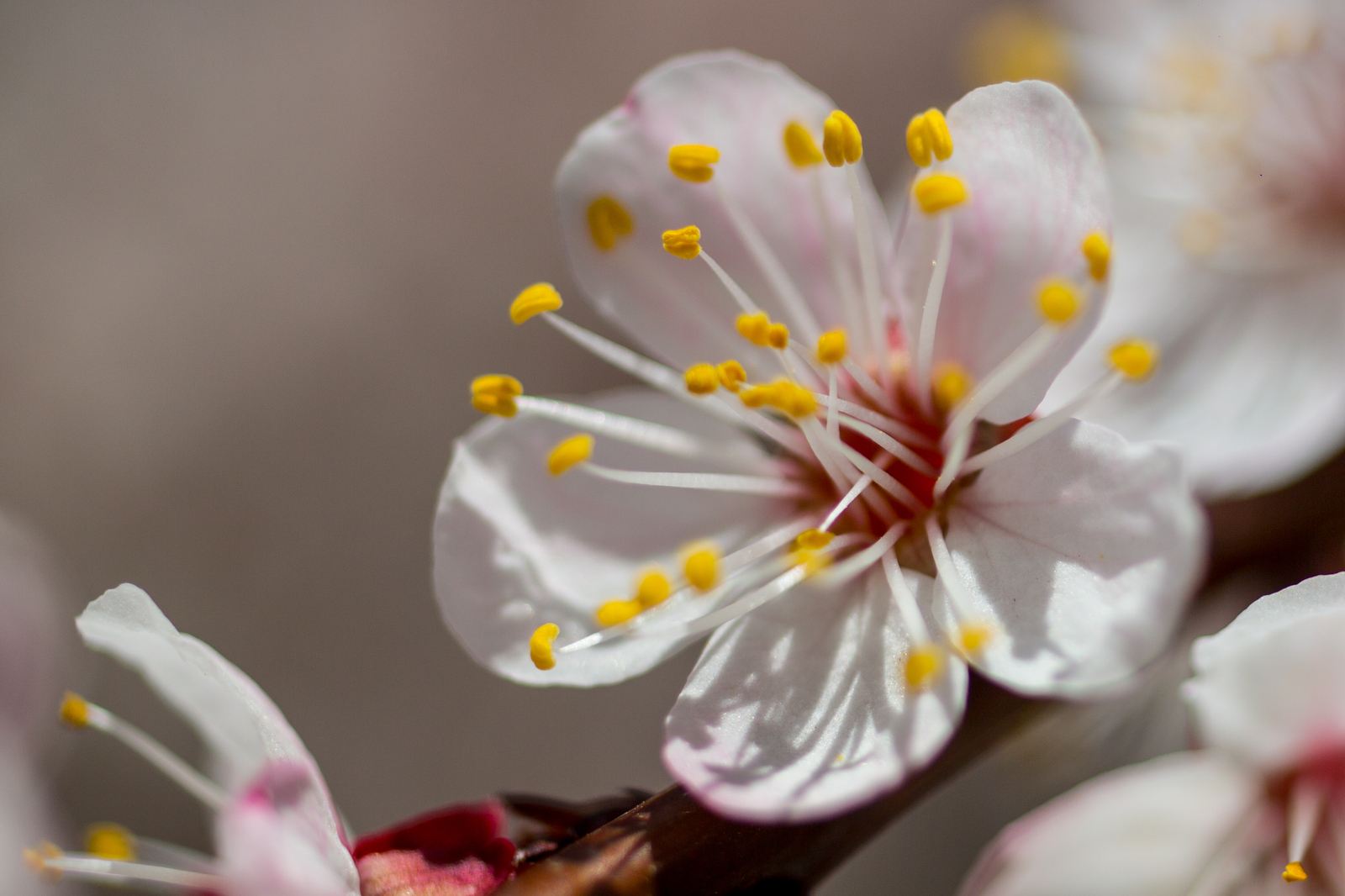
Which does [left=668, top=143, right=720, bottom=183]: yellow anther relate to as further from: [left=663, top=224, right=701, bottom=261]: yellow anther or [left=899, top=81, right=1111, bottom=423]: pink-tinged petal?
[left=899, top=81, right=1111, bottom=423]: pink-tinged petal

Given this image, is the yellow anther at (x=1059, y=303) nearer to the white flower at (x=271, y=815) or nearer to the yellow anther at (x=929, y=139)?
the yellow anther at (x=929, y=139)

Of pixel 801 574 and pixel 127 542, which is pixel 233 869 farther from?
pixel 127 542

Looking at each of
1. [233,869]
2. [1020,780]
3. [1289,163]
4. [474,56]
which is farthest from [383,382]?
[233,869]

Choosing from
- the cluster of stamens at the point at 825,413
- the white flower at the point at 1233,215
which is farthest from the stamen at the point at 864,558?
the white flower at the point at 1233,215

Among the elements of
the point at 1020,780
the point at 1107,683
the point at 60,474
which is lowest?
the point at 1020,780

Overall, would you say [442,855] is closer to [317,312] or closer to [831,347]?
[831,347]

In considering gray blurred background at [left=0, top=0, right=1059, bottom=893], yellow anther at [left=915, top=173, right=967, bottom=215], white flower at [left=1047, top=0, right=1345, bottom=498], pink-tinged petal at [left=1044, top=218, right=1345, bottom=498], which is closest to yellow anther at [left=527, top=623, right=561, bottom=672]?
yellow anther at [left=915, top=173, right=967, bottom=215]

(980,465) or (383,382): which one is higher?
(980,465)
